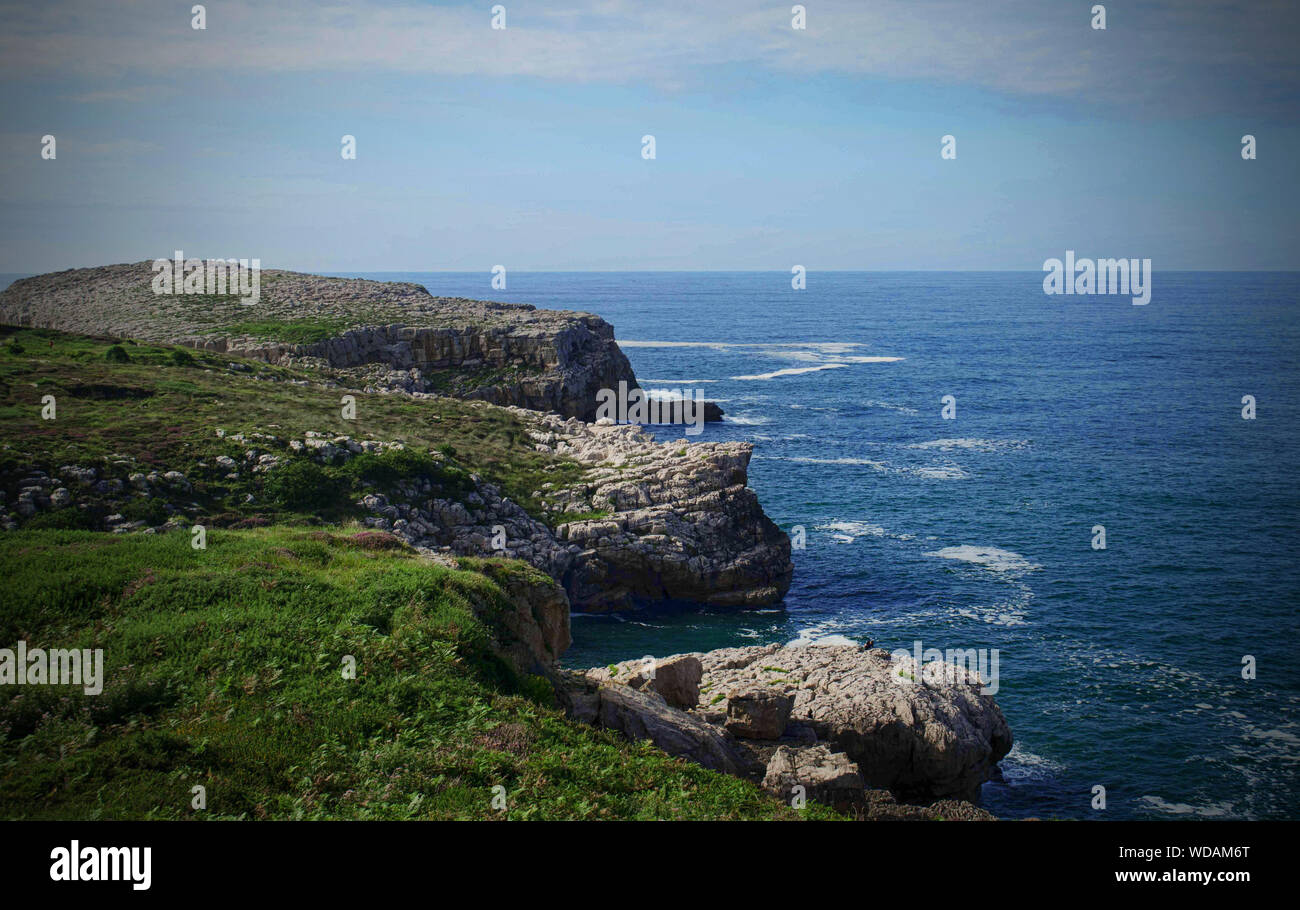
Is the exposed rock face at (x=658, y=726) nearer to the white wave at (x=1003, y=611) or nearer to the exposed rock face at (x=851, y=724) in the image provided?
the exposed rock face at (x=851, y=724)

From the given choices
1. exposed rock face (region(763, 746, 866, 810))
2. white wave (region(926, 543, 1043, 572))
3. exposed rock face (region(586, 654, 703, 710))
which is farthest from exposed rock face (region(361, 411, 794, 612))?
exposed rock face (region(763, 746, 866, 810))

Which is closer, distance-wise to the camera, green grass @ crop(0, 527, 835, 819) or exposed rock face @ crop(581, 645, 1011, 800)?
green grass @ crop(0, 527, 835, 819)

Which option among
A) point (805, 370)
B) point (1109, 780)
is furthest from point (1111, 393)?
point (1109, 780)

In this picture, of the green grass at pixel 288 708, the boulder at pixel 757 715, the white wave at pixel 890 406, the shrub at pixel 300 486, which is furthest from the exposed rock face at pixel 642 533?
the white wave at pixel 890 406

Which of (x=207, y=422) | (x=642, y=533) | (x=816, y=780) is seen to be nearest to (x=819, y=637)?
(x=642, y=533)

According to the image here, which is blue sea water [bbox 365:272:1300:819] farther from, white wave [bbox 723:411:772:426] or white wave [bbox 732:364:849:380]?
white wave [bbox 732:364:849:380]
